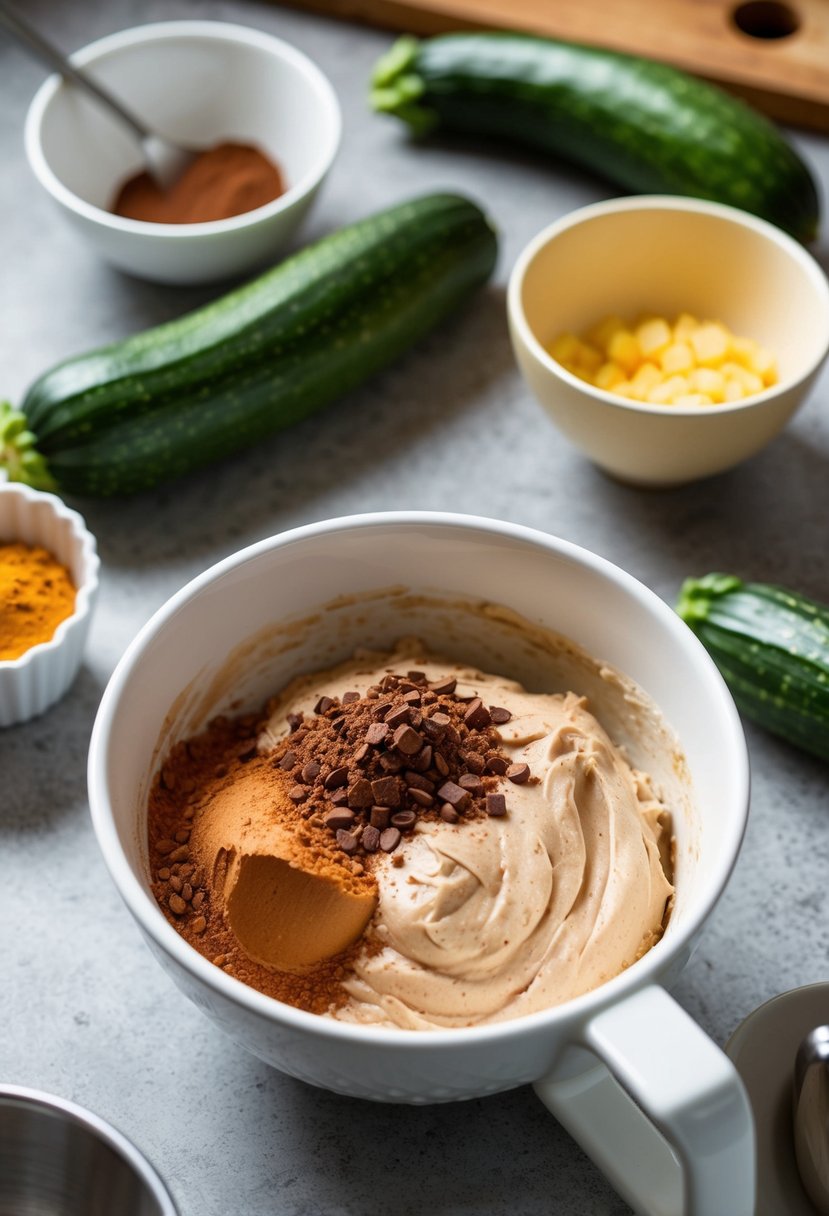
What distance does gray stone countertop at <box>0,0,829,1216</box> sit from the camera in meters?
1.22

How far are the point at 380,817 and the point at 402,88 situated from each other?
1.52m

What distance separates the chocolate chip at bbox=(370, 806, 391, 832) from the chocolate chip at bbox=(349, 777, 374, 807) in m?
0.01

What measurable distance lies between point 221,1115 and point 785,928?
632 mm

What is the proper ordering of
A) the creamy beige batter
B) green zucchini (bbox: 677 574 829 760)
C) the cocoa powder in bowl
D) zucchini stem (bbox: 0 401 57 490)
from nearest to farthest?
the creamy beige batter → green zucchini (bbox: 677 574 829 760) → zucchini stem (bbox: 0 401 57 490) → the cocoa powder in bowl

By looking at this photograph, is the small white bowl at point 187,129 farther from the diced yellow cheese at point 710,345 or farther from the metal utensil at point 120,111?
the diced yellow cheese at point 710,345

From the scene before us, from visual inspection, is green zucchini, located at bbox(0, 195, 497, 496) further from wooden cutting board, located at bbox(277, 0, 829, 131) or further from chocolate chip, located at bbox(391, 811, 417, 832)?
chocolate chip, located at bbox(391, 811, 417, 832)

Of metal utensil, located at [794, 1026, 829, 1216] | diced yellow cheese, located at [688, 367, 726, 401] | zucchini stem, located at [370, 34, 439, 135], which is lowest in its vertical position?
metal utensil, located at [794, 1026, 829, 1216]

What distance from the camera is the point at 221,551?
5.73ft

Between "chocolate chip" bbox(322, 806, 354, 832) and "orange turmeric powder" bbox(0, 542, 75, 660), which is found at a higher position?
"chocolate chip" bbox(322, 806, 354, 832)

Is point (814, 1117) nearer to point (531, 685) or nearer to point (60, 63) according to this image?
point (531, 685)

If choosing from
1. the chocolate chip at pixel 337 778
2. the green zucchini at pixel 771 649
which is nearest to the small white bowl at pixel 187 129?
the green zucchini at pixel 771 649

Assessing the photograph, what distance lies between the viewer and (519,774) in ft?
3.91

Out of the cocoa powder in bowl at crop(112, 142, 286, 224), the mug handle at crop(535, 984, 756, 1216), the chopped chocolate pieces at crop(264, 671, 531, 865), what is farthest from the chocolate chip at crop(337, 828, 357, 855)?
the cocoa powder in bowl at crop(112, 142, 286, 224)

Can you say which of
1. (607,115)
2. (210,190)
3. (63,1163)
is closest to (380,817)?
(63,1163)
